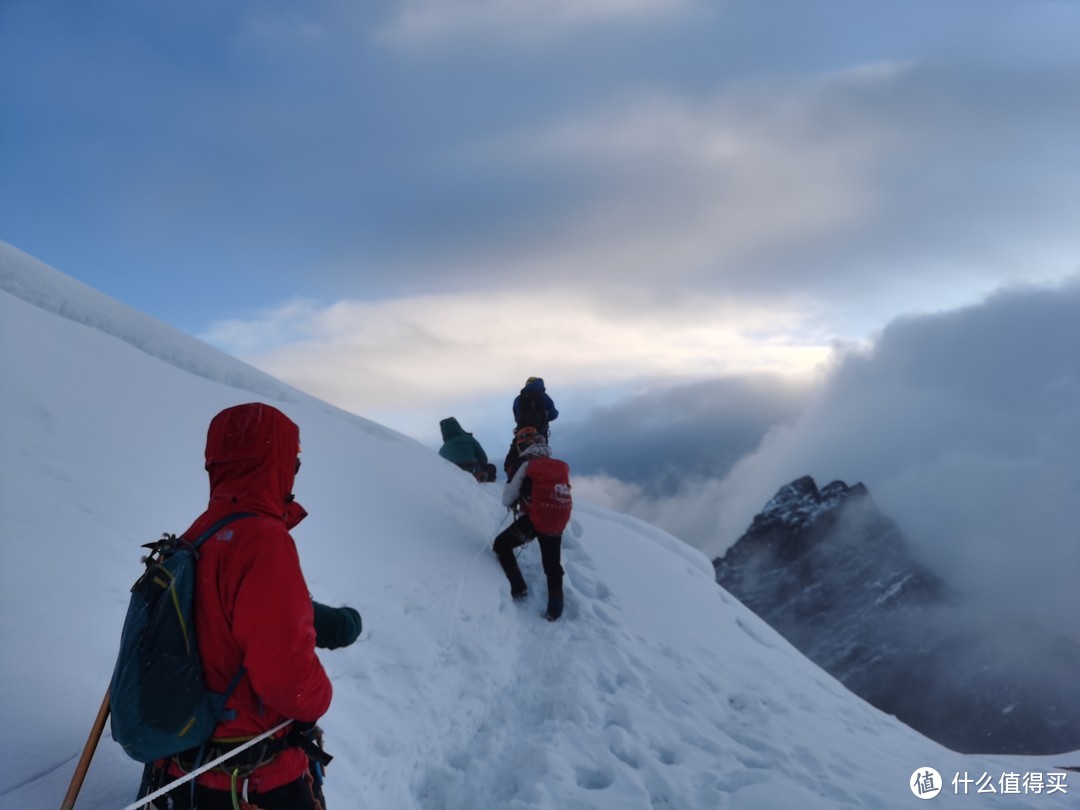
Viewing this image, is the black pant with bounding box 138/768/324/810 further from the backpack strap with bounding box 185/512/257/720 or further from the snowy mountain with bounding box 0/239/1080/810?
the snowy mountain with bounding box 0/239/1080/810

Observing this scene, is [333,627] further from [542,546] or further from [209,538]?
[542,546]

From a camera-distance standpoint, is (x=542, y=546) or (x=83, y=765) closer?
(x=83, y=765)

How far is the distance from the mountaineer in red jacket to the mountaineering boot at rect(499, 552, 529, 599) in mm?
5729

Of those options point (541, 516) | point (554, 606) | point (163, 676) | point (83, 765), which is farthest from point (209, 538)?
point (554, 606)

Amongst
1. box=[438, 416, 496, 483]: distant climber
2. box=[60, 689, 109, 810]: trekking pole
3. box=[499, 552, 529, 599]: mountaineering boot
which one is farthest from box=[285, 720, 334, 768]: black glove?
box=[438, 416, 496, 483]: distant climber

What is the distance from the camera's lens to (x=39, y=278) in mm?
10398

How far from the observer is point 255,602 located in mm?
2662

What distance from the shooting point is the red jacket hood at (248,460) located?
2924 millimetres

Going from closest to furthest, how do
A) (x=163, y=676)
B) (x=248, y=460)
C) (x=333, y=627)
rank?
(x=163, y=676) < (x=248, y=460) < (x=333, y=627)

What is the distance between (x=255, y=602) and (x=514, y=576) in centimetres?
637

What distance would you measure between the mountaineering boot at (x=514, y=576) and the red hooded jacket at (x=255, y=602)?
5.83m

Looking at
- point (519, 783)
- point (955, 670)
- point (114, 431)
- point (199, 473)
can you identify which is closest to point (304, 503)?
point (199, 473)

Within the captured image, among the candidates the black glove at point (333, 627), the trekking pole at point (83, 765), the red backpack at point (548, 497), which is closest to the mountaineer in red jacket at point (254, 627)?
the trekking pole at point (83, 765)

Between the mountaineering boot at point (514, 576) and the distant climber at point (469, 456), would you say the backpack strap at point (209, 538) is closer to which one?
the mountaineering boot at point (514, 576)
